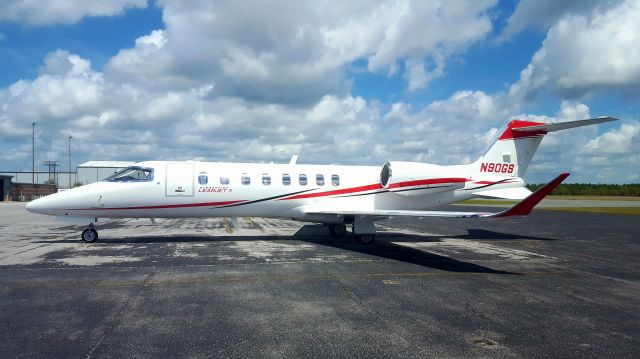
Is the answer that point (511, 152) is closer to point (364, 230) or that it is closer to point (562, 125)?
point (562, 125)

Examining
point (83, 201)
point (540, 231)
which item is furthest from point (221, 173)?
point (540, 231)

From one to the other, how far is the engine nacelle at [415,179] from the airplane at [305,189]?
0.12ft

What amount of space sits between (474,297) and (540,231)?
14.8 meters

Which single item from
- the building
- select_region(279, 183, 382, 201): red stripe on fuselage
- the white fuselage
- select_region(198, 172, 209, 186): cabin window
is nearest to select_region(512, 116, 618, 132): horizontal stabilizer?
the white fuselage

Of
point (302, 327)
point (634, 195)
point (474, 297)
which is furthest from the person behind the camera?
point (634, 195)

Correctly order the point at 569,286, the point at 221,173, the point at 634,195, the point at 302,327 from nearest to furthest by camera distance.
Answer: the point at 302,327, the point at 569,286, the point at 221,173, the point at 634,195

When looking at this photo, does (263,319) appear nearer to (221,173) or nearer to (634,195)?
(221,173)

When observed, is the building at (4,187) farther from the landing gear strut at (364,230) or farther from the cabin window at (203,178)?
the landing gear strut at (364,230)

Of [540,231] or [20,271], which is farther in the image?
[540,231]

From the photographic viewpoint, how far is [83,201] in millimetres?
13781

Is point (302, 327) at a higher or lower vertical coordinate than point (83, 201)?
lower

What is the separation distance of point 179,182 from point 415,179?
27.9ft

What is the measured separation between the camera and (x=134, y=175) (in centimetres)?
1441

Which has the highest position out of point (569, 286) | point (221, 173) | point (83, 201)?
point (221, 173)
